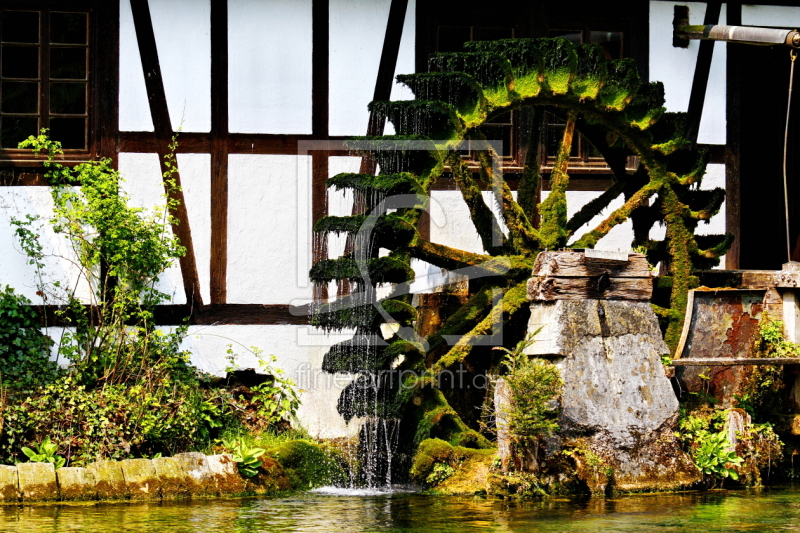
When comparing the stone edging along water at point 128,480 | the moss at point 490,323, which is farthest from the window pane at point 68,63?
the moss at point 490,323

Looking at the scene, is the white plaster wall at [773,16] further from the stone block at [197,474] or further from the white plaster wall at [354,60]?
the stone block at [197,474]

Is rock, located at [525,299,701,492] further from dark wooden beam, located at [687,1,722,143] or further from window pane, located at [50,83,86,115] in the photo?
window pane, located at [50,83,86,115]

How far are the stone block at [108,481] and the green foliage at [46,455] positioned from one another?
0.44 metres

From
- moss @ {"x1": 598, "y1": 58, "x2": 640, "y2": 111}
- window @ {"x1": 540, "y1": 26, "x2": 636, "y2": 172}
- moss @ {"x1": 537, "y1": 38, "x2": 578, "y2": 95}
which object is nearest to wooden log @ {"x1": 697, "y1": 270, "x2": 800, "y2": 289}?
window @ {"x1": 540, "y1": 26, "x2": 636, "y2": 172}

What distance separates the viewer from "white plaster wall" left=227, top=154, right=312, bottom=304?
947 cm

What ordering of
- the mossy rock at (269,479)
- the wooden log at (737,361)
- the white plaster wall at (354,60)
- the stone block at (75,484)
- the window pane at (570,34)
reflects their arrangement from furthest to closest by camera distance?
1. the window pane at (570,34)
2. the white plaster wall at (354,60)
3. the wooden log at (737,361)
4. the mossy rock at (269,479)
5. the stone block at (75,484)

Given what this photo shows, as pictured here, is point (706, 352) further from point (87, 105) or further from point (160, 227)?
point (87, 105)

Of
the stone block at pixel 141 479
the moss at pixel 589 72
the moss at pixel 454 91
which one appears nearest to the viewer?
the stone block at pixel 141 479

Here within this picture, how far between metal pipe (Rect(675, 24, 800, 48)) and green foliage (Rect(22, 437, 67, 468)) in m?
6.10

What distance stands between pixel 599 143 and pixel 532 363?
285 cm

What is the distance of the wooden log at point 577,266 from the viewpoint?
8.00 meters

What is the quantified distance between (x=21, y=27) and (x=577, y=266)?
15.9 feet

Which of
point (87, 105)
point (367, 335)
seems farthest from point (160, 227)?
point (367, 335)

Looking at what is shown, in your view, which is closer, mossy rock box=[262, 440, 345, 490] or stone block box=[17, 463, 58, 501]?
stone block box=[17, 463, 58, 501]
